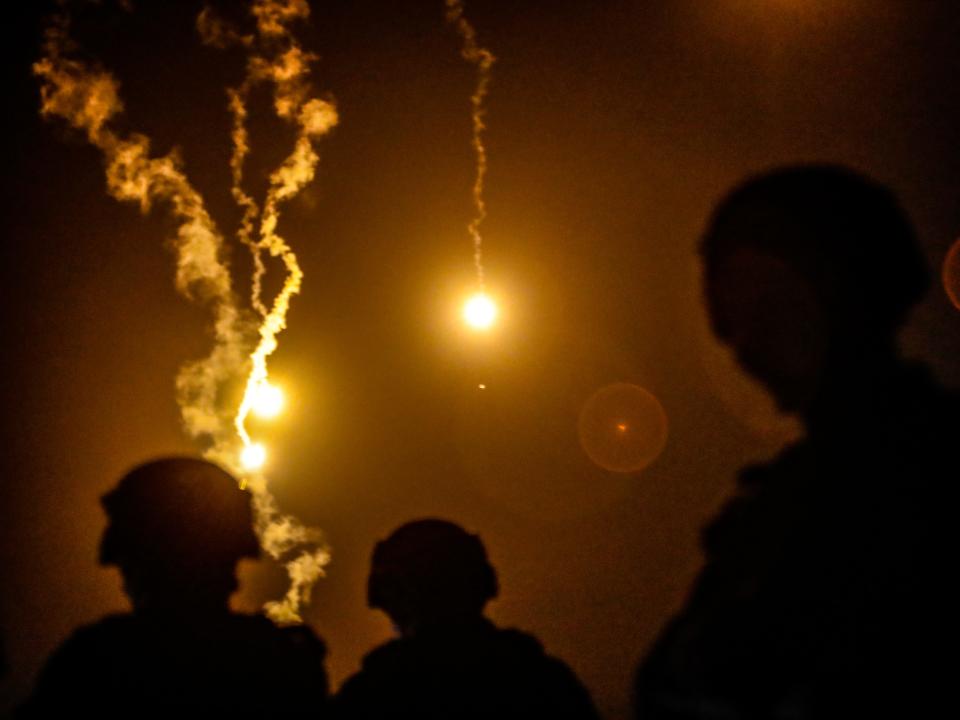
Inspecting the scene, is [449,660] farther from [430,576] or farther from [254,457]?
[254,457]

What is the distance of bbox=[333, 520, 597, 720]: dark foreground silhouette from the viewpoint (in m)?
3.41

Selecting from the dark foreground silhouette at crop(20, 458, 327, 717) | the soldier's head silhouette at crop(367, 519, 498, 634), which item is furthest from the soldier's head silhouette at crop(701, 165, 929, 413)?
the dark foreground silhouette at crop(20, 458, 327, 717)

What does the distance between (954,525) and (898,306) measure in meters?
0.65

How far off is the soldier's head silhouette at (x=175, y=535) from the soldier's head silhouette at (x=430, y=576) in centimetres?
98

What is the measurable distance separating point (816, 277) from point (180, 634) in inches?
123

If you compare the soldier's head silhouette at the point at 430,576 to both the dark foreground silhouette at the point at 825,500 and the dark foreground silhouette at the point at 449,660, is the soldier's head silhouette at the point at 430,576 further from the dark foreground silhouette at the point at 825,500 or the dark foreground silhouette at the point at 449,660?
the dark foreground silhouette at the point at 825,500

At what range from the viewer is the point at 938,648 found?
1511mm

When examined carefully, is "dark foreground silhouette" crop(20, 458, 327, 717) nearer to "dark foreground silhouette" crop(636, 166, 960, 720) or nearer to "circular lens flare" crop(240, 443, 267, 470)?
"dark foreground silhouette" crop(636, 166, 960, 720)

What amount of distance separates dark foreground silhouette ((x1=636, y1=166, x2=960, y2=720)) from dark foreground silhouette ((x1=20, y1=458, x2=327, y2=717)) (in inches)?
77.7

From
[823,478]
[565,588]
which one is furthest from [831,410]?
[565,588]

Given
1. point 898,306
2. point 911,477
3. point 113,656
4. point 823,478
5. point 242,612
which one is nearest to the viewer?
point 911,477

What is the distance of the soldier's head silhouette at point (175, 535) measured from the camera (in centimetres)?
336

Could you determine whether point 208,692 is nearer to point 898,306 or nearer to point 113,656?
point 113,656

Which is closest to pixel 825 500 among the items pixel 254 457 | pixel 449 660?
pixel 449 660
